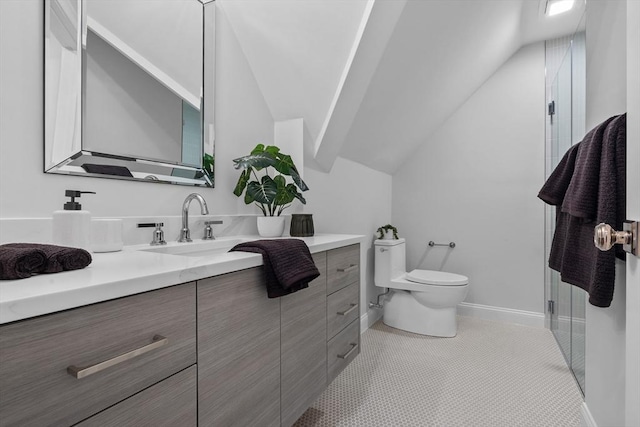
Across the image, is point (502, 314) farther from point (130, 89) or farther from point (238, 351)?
point (130, 89)

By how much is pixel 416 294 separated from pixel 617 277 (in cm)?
164

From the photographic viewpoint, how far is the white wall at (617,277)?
105 cm

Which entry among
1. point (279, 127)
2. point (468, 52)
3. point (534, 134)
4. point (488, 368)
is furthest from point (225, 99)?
point (534, 134)

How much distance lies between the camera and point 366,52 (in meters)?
1.69

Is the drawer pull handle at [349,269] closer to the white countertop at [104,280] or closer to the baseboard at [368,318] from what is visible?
the white countertop at [104,280]

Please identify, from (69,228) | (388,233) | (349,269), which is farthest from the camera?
(388,233)

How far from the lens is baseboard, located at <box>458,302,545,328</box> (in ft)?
9.13

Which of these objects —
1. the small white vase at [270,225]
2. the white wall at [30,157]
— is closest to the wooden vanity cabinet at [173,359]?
the small white vase at [270,225]

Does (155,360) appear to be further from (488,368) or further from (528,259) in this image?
(528,259)

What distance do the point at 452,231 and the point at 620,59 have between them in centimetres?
218

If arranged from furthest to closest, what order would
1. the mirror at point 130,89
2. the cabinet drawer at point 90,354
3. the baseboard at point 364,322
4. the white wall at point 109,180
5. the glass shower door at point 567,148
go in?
1. the baseboard at point 364,322
2. the glass shower door at point 567,148
3. the mirror at point 130,89
4. the white wall at point 109,180
5. the cabinet drawer at point 90,354

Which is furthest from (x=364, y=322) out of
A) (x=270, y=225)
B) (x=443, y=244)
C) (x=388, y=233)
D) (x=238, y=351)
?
(x=238, y=351)

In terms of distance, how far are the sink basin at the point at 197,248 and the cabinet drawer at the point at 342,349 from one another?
0.64 meters

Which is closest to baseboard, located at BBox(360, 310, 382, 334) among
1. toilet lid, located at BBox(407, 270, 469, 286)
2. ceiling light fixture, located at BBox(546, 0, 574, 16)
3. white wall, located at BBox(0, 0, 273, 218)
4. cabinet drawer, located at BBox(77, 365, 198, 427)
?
toilet lid, located at BBox(407, 270, 469, 286)
